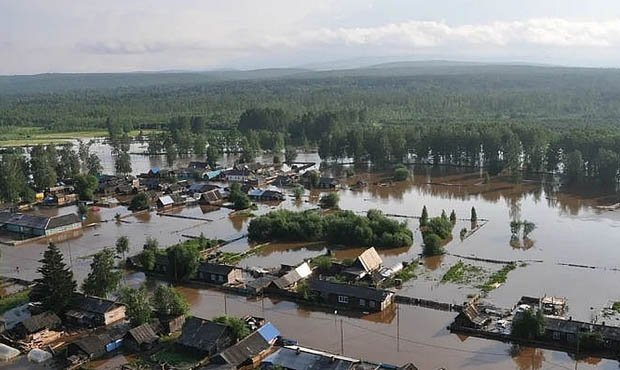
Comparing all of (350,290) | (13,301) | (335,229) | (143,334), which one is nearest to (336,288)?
(350,290)

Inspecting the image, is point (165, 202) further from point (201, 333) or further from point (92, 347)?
point (201, 333)

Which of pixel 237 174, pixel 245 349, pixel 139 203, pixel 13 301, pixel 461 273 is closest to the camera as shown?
pixel 245 349

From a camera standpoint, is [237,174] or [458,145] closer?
[237,174]

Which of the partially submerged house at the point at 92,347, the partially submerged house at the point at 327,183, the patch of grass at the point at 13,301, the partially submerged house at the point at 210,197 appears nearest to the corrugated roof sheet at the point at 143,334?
the partially submerged house at the point at 92,347

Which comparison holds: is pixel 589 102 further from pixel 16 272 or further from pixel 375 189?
pixel 16 272

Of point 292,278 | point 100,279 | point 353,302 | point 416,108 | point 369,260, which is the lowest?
point 353,302

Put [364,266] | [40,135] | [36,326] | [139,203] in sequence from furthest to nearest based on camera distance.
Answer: [40,135]
[139,203]
[364,266]
[36,326]

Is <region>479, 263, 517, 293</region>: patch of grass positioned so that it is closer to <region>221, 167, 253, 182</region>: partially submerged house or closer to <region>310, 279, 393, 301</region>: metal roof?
<region>310, 279, 393, 301</region>: metal roof
